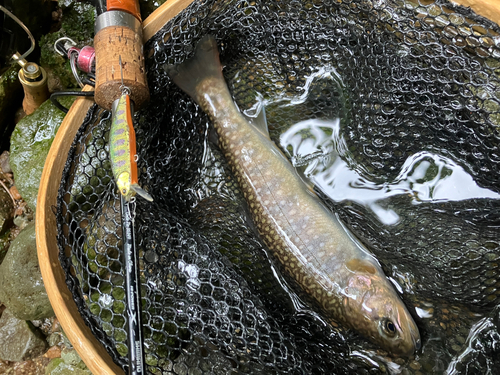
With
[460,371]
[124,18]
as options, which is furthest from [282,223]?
[124,18]

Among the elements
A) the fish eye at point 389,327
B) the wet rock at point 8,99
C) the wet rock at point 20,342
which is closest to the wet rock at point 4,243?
the wet rock at point 20,342

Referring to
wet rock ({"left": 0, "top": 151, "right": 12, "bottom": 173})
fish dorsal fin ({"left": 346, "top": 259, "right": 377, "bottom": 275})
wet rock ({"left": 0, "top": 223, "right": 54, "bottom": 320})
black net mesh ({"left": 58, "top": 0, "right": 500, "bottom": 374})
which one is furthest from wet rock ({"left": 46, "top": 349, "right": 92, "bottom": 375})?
fish dorsal fin ({"left": 346, "top": 259, "right": 377, "bottom": 275})

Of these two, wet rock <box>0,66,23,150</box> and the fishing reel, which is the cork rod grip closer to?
the fishing reel

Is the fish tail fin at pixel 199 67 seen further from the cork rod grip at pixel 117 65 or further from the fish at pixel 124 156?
the fish at pixel 124 156

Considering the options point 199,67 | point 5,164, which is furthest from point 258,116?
point 5,164

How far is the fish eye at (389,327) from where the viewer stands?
172cm

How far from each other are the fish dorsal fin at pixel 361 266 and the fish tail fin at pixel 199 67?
1.32 m

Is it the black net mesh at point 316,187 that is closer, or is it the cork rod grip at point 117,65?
the cork rod grip at point 117,65

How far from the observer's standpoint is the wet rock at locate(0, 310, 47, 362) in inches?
107

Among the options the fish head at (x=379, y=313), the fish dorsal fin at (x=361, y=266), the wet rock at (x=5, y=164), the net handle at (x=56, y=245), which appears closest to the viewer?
the net handle at (x=56, y=245)

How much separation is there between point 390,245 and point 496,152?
2.38 ft

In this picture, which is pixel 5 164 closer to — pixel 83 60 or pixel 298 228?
pixel 83 60

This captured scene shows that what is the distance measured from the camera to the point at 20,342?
2.74m

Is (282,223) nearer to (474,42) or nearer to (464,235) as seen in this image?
(464,235)
